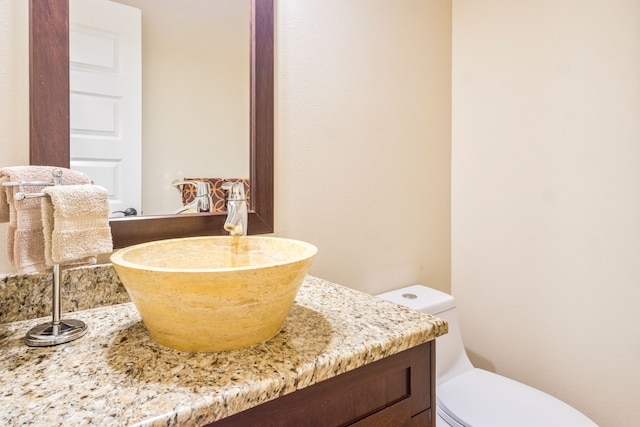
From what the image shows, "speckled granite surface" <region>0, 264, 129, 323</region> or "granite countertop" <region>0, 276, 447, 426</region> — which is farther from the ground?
"speckled granite surface" <region>0, 264, 129, 323</region>

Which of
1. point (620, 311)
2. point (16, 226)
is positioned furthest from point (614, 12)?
point (16, 226)

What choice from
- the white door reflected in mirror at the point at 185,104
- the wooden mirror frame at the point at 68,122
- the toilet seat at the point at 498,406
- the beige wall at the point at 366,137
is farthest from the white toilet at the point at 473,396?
the white door reflected in mirror at the point at 185,104

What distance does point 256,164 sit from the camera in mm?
1032

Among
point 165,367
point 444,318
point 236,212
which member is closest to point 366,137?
point 236,212

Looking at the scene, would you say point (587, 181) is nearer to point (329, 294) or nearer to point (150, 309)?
point (329, 294)

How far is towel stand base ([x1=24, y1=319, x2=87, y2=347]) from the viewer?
600mm

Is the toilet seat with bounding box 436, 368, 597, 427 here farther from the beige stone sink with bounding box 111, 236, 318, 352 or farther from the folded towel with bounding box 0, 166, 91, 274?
the folded towel with bounding box 0, 166, 91, 274

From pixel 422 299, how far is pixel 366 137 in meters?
0.67

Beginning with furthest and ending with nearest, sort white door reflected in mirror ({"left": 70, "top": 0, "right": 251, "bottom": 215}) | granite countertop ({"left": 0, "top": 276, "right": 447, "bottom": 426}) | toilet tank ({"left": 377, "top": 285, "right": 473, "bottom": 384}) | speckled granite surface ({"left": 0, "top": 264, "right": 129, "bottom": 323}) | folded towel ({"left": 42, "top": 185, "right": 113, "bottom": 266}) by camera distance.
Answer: toilet tank ({"left": 377, "top": 285, "right": 473, "bottom": 384}) < white door reflected in mirror ({"left": 70, "top": 0, "right": 251, "bottom": 215}) < speckled granite surface ({"left": 0, "top": 264, "right": 129, "bottom": 323}) < folded towel ({"left": 42, "top": 185, "right": 113, "bottom": 266}) < granite countertop ({"left": 0, "top": 276, "right": 447, "bottom": 426})

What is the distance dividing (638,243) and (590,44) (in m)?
0.73

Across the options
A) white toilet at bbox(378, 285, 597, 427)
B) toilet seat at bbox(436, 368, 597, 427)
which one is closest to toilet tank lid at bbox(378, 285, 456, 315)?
white toilet at bbox(378, 285, 597, 427)

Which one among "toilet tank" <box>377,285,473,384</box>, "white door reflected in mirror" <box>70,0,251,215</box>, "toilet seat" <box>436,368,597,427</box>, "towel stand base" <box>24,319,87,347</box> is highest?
"white door reflected in mirror" <box>70,0,251,215</box>

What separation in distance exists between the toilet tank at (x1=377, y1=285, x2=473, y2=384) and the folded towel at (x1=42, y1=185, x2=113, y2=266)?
3.33 feet

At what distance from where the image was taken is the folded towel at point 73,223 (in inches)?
22.9
